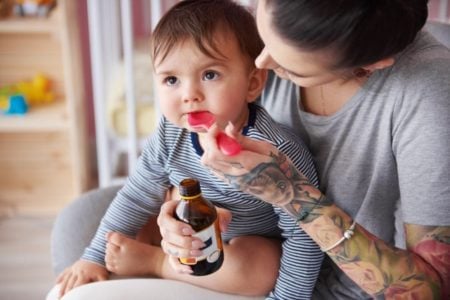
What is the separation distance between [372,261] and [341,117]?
25 cm

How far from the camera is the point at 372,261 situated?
933mm

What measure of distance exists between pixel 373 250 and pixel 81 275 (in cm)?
57

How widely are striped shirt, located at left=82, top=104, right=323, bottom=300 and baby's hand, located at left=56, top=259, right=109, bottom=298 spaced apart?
20 millimetres

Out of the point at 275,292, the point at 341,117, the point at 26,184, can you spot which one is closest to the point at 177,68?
the point at 341,117

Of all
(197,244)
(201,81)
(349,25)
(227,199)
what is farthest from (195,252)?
(349,25)

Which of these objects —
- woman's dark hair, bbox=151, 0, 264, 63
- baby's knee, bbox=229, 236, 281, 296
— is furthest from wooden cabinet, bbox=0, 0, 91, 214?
baby's knee, bbox=229, 236, 281, 296

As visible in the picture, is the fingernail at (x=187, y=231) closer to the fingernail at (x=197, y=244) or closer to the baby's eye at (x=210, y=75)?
the fingernail at (x=197, y=244)

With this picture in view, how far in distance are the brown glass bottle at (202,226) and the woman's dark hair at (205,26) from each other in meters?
0.23

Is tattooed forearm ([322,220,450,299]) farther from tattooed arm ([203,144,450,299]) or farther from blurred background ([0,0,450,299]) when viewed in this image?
blurred background ([0,0,450,299])

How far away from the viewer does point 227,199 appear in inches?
43.7

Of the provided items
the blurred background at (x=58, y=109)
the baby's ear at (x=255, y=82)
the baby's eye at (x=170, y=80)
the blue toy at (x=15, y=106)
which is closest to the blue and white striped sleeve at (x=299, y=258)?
the baby's ear at (x=255, y=82)

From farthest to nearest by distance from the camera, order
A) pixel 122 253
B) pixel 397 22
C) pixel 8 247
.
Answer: pixel 8 247, pixel 122 253, pixel 397 22

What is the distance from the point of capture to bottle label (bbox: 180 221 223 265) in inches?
37.6

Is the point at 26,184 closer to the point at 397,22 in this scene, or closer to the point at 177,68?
the point at 177,68
